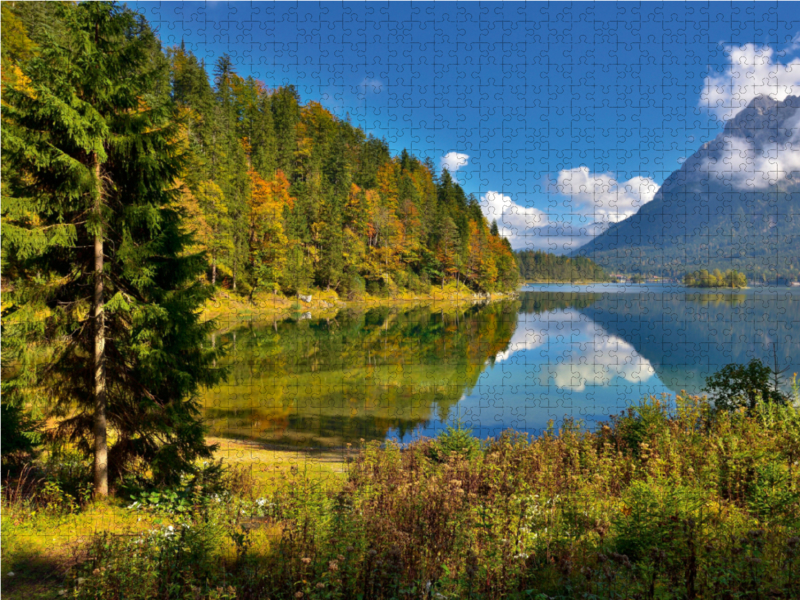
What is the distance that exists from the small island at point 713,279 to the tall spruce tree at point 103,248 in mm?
52163

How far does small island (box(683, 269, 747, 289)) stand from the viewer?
1777 inches

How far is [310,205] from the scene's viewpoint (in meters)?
53.9

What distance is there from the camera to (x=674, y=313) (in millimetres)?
40156

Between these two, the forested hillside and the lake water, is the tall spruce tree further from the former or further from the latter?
the forested hillside

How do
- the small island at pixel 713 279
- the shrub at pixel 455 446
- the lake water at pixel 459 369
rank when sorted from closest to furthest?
the shrub at pixel 455 446 < the lake water at pixel 459 369 < the small island at pixel 713 279

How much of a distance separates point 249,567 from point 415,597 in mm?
1824

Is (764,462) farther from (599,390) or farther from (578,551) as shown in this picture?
(599,390)

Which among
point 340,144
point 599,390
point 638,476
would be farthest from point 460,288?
point 638,476

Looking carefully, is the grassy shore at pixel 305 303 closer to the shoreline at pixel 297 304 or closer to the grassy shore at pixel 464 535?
the shoreline at pixel 297 304

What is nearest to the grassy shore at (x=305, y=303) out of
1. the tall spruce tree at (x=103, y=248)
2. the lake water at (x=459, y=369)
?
the lake water at (x=459, y=369)

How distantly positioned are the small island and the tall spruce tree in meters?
52.2

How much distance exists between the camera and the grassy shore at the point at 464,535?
12.0 ft

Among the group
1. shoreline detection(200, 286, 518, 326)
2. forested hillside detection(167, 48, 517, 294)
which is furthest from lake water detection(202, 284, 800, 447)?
forested hillside detection(167, 48, 517, 294)

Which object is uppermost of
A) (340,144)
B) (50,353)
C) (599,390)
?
(340,144)
